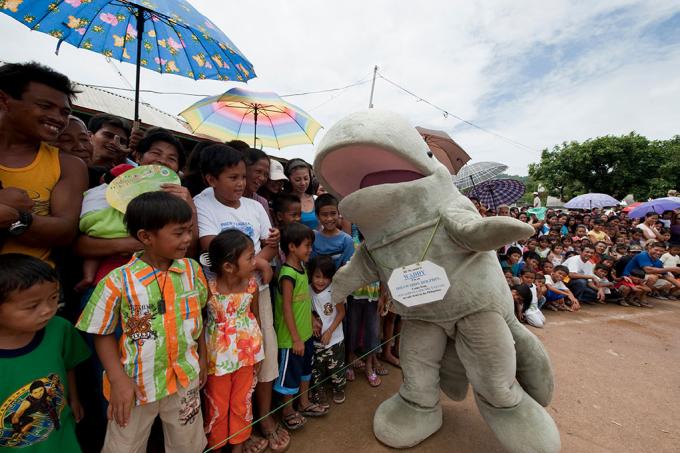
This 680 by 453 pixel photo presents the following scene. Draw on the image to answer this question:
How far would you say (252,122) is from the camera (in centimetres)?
424

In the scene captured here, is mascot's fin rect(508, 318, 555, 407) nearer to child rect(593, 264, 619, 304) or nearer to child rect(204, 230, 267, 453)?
child rect(204, 230, 267, 453)

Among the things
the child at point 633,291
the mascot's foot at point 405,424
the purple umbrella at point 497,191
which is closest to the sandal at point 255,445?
the mascot's foot at point 405,424

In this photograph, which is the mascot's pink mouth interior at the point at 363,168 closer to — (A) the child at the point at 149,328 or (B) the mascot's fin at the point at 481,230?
(B) the mascot's fin at the point at 481,230

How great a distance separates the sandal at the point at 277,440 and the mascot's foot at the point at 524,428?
1213 millimetres

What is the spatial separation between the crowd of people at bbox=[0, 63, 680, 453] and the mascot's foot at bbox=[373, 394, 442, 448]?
49 centimetres

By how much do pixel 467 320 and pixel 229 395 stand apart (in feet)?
4.58

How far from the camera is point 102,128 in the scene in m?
2.21

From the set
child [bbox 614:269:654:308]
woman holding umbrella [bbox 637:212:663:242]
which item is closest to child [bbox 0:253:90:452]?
child [bbox 614:269:654:308]

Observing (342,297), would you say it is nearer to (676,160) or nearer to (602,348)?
(602,348)

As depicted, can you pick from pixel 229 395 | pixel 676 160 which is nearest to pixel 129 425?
pixel 229 395

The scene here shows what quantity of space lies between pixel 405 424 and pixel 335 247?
1.29 meters

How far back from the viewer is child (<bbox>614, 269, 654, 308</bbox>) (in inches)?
217

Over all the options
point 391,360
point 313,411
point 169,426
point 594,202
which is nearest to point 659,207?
point 594,202

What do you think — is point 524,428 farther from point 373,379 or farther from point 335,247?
point 335,247
